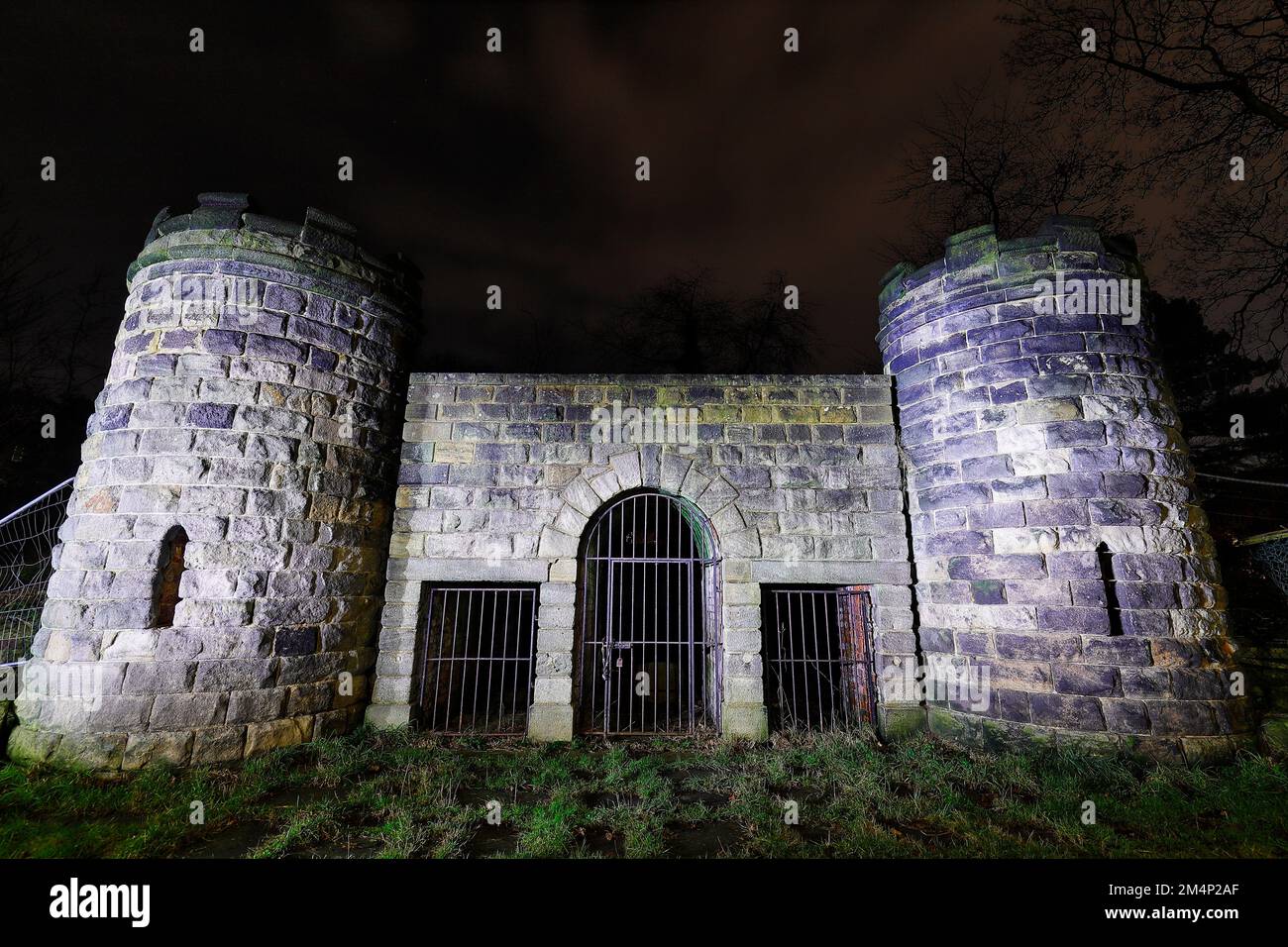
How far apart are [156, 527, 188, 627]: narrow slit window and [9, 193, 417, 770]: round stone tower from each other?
0.01 m

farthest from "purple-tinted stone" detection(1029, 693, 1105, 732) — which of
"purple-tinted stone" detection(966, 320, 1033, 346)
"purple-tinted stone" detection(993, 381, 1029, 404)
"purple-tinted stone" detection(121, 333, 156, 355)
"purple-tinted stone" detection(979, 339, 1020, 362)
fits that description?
"purple-tinted stone" detection(121, 333, 156, 355)

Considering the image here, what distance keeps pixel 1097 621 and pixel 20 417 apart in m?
22.6

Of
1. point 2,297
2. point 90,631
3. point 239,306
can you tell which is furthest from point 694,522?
point 2,297

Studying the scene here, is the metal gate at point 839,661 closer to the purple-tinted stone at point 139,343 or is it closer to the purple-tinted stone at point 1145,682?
the purple-tinted stone at point 1145,682

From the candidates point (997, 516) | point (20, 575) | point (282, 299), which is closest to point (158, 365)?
point (282, 299)

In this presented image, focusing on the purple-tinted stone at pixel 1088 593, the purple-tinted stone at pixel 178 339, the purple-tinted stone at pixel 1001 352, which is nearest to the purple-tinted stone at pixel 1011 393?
the purple-tinted stone at pixel 1001 352

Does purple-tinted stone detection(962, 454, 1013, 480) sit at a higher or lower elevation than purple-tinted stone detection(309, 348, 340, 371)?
lower

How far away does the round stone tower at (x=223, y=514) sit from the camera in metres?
4.20

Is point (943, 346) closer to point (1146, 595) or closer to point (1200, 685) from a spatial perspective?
point (1146, 595)

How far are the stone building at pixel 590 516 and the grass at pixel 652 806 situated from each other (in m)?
0.42

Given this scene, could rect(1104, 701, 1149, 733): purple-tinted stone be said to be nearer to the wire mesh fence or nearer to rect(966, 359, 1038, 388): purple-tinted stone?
rect(966, 359, 1038, 388): purple-tinted stone

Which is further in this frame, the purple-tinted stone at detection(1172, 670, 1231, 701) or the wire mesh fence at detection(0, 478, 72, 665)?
the wire mesh fence at detection(0, 478, 72, 665)

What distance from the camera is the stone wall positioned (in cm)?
527

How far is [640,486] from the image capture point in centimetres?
568
